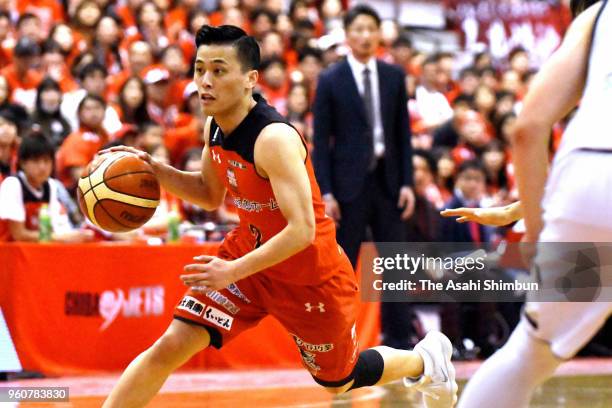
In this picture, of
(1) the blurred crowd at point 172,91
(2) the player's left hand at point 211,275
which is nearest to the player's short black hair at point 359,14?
(1) the blurred crowd at point 172,91

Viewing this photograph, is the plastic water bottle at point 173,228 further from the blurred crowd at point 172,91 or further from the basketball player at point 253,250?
the basketball player at point 253,250

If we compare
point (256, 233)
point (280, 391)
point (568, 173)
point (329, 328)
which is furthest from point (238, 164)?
point (280, 391)

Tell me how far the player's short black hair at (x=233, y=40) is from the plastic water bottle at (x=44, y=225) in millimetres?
3453

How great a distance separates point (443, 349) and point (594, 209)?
2658 millimetres

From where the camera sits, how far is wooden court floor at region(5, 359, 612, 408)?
21.5ft

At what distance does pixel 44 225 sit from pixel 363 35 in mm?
2733

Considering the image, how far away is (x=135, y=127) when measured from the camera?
387 inches

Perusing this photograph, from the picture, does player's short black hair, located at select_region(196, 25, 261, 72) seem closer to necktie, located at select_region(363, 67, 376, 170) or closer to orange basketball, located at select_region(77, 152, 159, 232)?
orange basketball, located at select_region(77, 152, 159, 232)

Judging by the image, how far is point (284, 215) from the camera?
450 cm

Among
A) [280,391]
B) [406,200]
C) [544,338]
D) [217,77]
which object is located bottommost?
[280,391]

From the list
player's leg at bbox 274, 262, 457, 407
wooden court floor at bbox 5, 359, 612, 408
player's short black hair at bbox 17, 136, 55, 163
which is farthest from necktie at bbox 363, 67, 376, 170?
player's leg at bbox 274, 262, 457, 407

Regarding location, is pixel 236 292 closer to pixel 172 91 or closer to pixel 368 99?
pixel 368 99

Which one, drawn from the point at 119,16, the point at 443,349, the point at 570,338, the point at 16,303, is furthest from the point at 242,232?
the point at 119,16

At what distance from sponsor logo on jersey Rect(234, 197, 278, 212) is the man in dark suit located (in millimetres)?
2865
